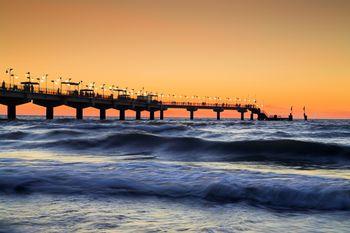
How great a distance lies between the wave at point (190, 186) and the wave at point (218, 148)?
4794mm

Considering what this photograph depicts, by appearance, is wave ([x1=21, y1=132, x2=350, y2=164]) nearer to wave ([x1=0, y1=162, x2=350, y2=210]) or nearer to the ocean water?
wave ([x1=0, y1=162, x2=350, y2=210])

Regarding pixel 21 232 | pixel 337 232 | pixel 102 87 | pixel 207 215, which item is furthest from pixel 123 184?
pixel 102 87

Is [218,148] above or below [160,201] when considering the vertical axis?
below

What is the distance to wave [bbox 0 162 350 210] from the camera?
18.5ft

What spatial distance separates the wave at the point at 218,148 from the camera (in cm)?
1315

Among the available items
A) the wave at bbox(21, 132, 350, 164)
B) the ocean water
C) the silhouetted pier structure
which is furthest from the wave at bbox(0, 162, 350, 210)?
the silhouetted pier structure

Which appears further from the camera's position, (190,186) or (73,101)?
(73,101)

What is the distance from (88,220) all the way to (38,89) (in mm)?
66881

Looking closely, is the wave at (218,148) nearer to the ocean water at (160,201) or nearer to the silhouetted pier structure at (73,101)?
the ocean water at (160,201)

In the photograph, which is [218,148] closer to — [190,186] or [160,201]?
[190,186]

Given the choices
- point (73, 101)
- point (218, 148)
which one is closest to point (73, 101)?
point (73, 101)

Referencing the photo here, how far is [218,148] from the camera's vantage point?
15.7 meters

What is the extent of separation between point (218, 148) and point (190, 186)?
918cm

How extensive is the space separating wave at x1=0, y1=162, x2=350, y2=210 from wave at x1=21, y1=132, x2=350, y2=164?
4.79 m
